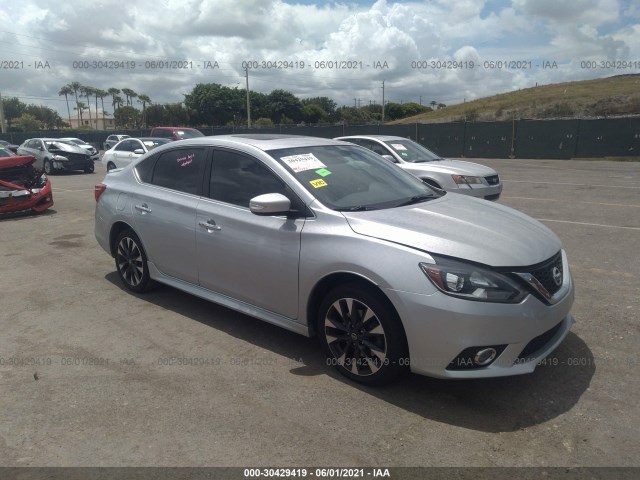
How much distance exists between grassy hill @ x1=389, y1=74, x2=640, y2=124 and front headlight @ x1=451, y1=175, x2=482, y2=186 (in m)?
47.5

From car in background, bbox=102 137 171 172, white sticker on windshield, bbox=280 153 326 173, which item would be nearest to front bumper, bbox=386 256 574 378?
white sticker on windshield, bbox=280 153 326 173

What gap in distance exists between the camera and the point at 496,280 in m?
3.10

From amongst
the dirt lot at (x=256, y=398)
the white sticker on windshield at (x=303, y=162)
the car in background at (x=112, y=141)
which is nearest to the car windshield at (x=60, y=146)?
the car in background at (x=112, y=141)

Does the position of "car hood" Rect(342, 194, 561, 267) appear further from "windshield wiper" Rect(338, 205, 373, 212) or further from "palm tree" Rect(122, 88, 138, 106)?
"palm tree" Rect(122, 88, 138, 106)

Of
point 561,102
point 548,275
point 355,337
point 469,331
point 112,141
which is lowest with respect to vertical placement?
point 355,337

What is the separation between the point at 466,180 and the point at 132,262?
19.8 ft

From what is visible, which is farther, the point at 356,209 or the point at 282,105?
the point at 282,105

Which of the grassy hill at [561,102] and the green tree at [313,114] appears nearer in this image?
the grassy hill at [561,102]

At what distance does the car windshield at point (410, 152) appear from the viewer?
33.2 ft

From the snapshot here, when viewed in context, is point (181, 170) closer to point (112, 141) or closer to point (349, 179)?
point (349, 179)

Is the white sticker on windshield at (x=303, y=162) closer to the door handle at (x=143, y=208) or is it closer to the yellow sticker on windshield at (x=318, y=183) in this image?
the yellow sticker on windshield at (x=318, y=183)

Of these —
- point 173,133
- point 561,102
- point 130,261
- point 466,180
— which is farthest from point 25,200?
point 561,102

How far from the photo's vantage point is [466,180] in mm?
9148

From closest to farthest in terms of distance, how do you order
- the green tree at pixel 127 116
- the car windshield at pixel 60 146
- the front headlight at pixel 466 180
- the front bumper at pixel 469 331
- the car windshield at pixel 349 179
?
the front bumper at pixel 469 331 → the car windshield at pixel 349 179 → the front headlight at pixel 466 180 → the car windshield at pixel 60 146 → the green tree at pixel 127 116
